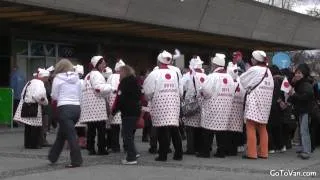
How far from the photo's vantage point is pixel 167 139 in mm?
10711

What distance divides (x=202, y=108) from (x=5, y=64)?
1249 centimetres

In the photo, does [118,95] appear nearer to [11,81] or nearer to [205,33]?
[11,81]

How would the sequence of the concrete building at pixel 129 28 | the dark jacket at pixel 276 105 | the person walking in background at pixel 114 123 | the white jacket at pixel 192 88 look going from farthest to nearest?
the concrete building at pixel 129 28
the dark jacket at pixel 276 105
the person walking in background at pixel 114 123
the white jacket at pixel 192 88

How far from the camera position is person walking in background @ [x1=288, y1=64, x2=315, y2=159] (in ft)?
36.7

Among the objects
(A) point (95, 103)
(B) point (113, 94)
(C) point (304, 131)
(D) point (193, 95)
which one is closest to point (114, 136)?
(B) point (113, 94)

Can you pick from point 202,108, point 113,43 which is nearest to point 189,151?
point 202,108

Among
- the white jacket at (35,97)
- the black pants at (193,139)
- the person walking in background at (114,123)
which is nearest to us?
the black pants at (193,139)

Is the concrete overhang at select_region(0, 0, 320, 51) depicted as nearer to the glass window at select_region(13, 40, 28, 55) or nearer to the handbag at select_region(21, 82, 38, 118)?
the glass window at select_region(13, 40, 28, 55)

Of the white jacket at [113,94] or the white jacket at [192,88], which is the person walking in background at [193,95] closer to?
the white jacket at [192,88]

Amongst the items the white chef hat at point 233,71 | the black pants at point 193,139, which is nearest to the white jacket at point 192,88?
the black pants at point 193,139

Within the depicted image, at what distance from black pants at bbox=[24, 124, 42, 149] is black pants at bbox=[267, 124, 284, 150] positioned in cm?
471

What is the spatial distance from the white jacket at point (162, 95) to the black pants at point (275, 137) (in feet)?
8.55

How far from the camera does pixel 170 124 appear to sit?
34.8 ft

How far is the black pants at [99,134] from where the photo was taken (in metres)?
11.5
